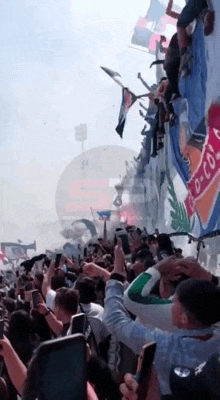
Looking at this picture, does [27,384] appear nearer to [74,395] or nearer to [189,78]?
[74,395]

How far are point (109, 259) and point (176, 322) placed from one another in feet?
18.4

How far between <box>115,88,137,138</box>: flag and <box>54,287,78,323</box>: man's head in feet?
53.5

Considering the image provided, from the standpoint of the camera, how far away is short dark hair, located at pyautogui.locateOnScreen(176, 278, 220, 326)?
264cm

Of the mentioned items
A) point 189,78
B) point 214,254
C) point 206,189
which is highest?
point 189,78

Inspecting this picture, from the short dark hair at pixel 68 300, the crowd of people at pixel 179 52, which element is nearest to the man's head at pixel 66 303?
the short dark hair at pixel 68 300

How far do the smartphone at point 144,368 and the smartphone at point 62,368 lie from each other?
0.21m

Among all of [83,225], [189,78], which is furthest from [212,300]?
[83,225]

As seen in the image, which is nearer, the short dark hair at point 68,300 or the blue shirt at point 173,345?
the blue shirt at point 173,345

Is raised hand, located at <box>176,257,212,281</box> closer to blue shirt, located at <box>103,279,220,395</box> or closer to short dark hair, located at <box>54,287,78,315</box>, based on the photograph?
blue shirt, located at <box>103,279,220,395</box>

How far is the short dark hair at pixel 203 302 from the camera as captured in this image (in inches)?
104

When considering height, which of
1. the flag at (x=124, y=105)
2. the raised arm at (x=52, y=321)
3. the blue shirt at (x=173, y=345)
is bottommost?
the raised arm at (x=52, y=321)

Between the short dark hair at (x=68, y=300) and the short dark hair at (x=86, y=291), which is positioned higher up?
the short dark hair at (x=68, y=300)

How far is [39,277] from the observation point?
27.3 feet

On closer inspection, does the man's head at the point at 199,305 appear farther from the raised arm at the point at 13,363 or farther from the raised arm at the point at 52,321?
the raised arm at the point at 52,321
